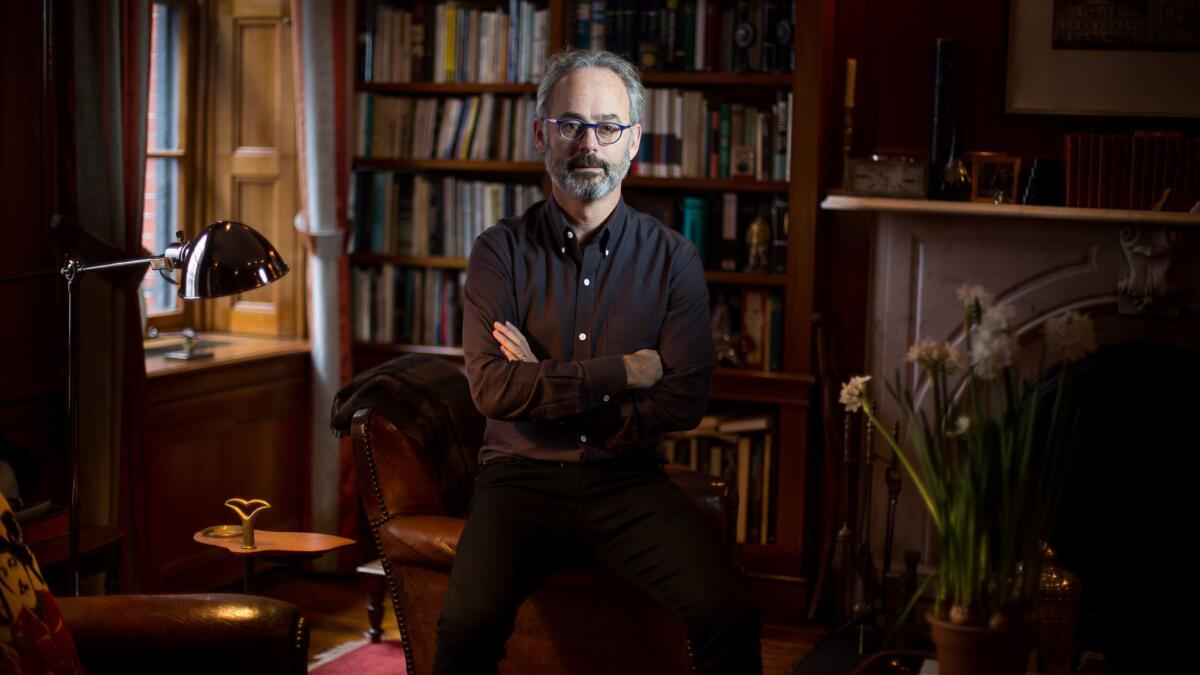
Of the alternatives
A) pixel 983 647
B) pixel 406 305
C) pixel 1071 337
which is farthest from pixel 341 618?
pixel 1071 337

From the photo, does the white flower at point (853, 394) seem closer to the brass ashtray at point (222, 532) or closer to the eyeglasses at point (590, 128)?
the eyeglasses at point (590, 128)

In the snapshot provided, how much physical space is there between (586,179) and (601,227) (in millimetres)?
125

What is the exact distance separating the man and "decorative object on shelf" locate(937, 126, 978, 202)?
110cm

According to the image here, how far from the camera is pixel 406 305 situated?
443cm

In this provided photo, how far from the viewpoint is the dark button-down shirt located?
274cm

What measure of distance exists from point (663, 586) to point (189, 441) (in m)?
1.86

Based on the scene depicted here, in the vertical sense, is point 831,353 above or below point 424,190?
below

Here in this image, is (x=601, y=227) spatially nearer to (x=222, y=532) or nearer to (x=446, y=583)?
(x=446, y=583)

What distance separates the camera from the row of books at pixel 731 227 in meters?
4.00

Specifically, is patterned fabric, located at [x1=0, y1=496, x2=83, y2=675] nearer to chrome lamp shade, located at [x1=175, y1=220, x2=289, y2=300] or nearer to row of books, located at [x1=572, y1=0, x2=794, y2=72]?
chrome lamp shade, located at [x1=175, y1=220, x2=289, y2=300]

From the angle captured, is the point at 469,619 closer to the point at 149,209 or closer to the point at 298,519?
the point at 298,519

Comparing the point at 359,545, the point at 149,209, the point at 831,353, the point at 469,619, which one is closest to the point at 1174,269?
the point at 831,353

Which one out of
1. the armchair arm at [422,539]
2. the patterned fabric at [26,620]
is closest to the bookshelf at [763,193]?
the armchair arm at [422,539]

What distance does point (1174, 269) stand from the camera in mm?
3625
